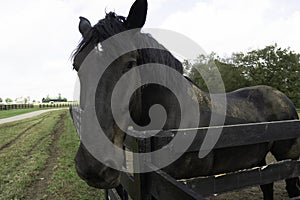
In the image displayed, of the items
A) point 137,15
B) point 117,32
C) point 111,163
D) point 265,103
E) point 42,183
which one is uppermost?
point 137,15

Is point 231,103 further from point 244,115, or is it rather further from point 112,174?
point 112,174

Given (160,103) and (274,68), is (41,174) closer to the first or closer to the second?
(160,103)

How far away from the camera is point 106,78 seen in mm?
1654

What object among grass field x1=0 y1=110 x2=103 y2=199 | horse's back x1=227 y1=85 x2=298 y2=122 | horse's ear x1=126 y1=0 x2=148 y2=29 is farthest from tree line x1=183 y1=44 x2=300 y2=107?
horse's ear x1=126 y1=0 x2=148 y2=29

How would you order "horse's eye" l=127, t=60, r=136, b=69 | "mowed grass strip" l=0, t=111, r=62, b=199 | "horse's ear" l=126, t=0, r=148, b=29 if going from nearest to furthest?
"horse's eye" l=127, t=60, r=136, b=69, "horse's ear" l=126, t=0, r=148, b=29, "mowed grass strip" l=0, t=111, r=62, b=199

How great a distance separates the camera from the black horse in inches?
62.6

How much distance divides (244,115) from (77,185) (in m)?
4.58

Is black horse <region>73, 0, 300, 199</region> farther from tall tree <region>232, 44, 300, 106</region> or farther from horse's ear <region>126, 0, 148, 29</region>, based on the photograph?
tall tree <region>232, 44, 300, 106</region>

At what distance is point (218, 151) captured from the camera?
102 inches

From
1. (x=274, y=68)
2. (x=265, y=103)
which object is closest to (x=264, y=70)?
(x=274, y=68)

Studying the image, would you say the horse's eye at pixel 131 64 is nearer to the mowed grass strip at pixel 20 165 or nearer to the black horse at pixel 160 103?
the black horse at pixel 160 103

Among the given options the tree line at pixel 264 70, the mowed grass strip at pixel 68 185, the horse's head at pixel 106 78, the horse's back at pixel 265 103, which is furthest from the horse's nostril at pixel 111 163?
Result: the tree line at pixel 264 70

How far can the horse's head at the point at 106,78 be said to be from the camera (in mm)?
1543

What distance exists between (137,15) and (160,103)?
795 mm
